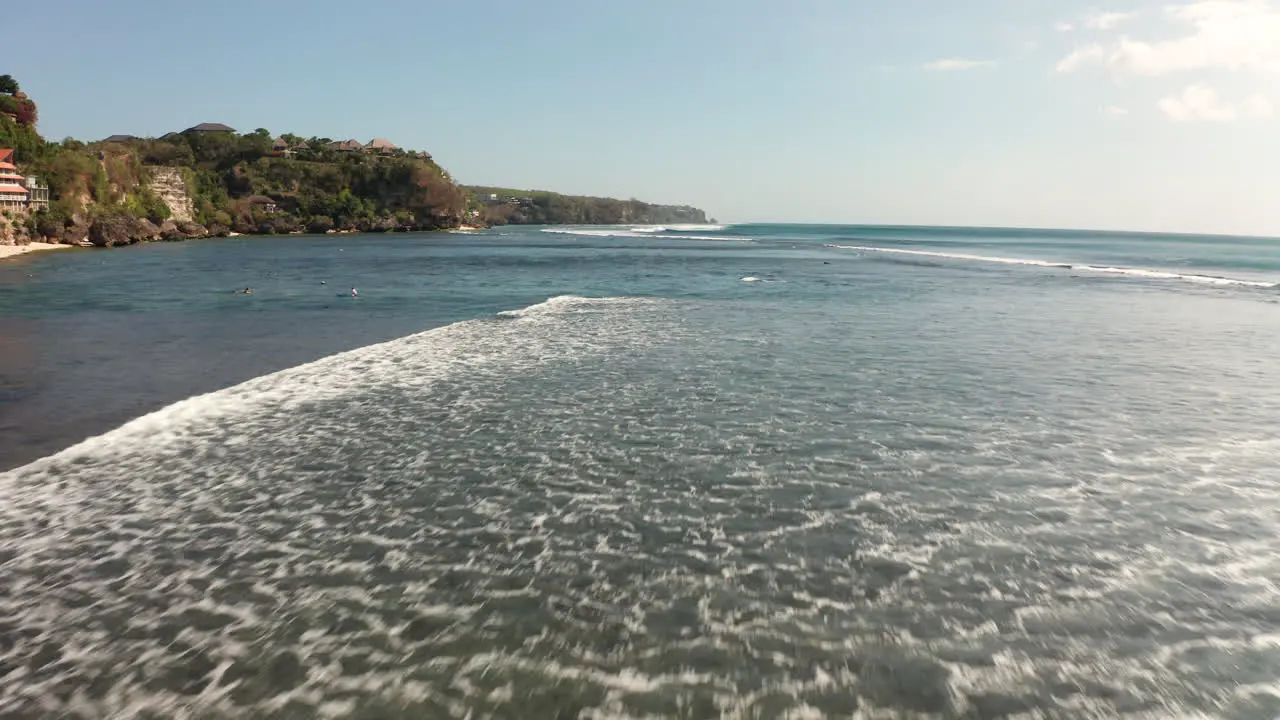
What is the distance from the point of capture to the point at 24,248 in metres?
70.8

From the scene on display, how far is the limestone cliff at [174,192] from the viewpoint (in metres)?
115

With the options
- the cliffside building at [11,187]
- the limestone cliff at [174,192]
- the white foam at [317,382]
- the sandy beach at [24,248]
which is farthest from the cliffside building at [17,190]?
the white foam at [317,382]

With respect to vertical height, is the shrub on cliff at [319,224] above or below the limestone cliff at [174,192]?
below

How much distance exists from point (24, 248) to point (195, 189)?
65841 mm

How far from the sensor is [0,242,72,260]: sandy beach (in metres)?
65.1

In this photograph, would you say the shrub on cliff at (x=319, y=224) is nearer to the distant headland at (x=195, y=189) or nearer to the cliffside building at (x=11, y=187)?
the distant headland at (x=195, y=189)

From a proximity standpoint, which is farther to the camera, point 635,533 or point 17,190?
point 17,190

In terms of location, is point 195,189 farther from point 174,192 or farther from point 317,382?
point 317,382

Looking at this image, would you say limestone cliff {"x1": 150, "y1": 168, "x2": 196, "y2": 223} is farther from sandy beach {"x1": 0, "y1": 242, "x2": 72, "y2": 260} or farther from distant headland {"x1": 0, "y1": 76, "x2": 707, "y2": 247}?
sandy beach {"x1": 0, "y1": 242, "x2": 72, "y2": 260}

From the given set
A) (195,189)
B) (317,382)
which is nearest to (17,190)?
(195,189)

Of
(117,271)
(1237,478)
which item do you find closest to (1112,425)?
(1237,478)

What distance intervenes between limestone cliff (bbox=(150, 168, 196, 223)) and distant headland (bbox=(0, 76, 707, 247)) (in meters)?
0.21

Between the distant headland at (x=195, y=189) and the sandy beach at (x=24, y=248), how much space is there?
1.19 m

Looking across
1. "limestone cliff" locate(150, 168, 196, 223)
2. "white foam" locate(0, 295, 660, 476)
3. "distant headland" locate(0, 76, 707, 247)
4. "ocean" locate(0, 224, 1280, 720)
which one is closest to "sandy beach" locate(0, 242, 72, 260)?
"distant headland" locate(0, 76, 707, 247)
